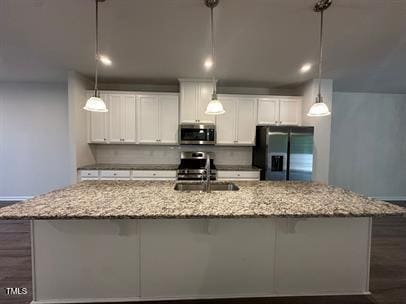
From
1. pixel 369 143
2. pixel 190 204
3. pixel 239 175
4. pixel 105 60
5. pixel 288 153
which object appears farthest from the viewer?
pixel 369 143

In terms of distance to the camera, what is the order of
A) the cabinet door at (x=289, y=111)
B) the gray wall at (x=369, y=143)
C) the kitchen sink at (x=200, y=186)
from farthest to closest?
the gray wall at (x=369, y=143), the cabinet door at (x=289, y=111), the kitchen sink at (x=200, y=186)

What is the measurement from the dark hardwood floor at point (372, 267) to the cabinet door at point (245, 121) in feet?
8.45

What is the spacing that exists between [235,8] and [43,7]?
214 cm

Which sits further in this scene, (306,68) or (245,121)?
(245,121)

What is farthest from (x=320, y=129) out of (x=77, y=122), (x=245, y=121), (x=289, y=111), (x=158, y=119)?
(x=77, y=122)

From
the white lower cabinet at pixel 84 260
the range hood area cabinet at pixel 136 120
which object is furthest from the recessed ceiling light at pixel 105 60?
the white lower cabinet at pixel 84 260

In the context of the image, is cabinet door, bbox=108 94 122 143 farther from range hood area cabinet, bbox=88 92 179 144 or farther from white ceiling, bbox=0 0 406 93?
white ceiling, bbox=0 0 406 93

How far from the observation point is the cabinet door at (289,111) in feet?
14.8

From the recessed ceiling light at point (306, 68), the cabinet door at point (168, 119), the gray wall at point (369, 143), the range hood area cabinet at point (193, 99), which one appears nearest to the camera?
the recessed ceiling light at point (306, 68)

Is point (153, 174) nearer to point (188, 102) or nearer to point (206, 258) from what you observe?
point (188, 102)

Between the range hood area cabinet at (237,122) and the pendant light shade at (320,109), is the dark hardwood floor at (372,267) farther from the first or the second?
the range hood area cabinet at (237,122)

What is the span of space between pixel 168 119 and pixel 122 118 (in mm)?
886

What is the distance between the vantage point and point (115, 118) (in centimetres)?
432

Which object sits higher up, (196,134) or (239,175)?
(196,134)
